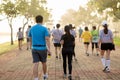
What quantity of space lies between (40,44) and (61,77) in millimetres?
2373

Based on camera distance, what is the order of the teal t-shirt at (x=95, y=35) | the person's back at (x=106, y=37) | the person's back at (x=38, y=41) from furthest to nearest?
the teal t-shirt at (x=95, y=35) → the person's back at (x=106, y=37) → the person's back at (x=38, y=41)

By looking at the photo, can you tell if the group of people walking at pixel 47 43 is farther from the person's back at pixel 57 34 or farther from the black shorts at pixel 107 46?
the person's back at pixel 57 34

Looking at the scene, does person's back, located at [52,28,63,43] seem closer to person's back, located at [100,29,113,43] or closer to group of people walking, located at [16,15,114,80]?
group of people walking, located at [16,15,114,80]

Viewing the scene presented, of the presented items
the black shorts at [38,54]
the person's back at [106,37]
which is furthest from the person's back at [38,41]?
the person's back at [106,37]

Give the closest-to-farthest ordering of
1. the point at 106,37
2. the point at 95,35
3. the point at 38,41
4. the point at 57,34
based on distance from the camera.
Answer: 1. the point at 38,41
2. the point at 106,37
3. the point at 57,34
4. the point at 95,35

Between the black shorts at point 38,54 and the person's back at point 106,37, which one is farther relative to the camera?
the person's back at point 106,37

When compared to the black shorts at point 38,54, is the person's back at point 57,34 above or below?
above

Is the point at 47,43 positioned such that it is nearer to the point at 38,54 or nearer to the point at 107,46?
the point at 38,54

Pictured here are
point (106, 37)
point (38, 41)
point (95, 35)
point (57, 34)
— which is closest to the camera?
point (38, 41)

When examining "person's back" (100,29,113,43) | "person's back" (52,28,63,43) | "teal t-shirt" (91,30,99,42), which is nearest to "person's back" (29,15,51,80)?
"person's back" (100,29,113,43)

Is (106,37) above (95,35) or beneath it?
above

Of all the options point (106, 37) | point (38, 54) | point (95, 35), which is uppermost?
point (106, 37)

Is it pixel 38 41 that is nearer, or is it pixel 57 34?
pixel 38 41

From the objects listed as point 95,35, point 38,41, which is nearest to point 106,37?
point 38,41
